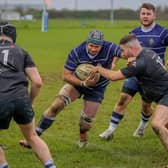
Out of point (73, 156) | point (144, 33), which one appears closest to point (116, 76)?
point (73, 156)

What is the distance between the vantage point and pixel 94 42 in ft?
30.9

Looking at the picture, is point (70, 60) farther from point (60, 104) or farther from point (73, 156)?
point (73, 156)

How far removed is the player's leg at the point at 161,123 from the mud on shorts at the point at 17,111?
1.83 m

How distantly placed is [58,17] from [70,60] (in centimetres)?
9732

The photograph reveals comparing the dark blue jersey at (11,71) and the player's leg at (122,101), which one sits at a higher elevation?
the dark blue jersey at (11,71)

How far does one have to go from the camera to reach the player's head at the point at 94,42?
9.35 meters

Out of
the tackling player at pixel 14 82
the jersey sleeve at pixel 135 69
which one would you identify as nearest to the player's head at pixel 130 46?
the jersey sleeve at pixel 135 69

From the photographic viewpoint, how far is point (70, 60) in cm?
968

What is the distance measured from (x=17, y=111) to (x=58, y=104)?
2165 mm

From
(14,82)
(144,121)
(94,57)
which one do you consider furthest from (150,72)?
(144,121)

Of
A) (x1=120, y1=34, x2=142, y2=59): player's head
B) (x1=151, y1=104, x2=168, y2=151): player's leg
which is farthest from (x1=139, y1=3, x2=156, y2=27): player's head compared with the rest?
(x1=151, y1=104, x2=168, y2=151): player's leg

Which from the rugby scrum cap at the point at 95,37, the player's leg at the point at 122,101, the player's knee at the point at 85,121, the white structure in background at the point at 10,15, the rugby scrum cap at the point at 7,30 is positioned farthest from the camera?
the white structure in background at the point at 10,15

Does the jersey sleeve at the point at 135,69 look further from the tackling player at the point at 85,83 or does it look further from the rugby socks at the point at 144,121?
the rugby socks at the point at 144,121

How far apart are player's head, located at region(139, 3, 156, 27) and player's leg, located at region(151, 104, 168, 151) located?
2427 millimetres
